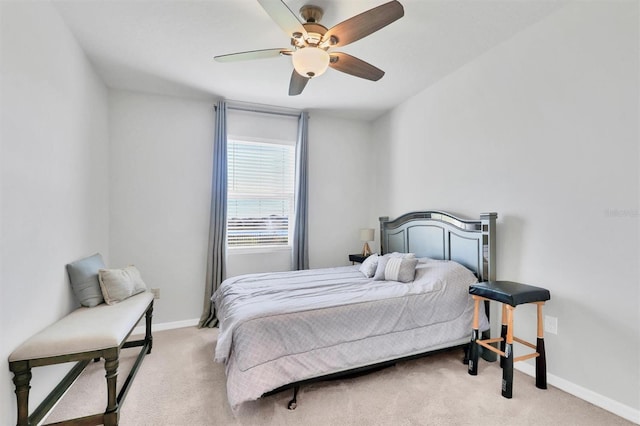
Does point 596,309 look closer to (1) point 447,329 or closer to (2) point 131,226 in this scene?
(1) point 447,329

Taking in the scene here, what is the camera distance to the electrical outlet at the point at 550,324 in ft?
7.41

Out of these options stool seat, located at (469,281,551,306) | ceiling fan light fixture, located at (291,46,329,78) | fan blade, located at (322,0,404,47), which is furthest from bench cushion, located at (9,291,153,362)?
stool seat, located at (469,281,551,306)

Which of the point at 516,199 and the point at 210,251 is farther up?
the point at 516,199

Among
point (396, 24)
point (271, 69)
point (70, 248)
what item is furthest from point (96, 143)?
point (396, 24)

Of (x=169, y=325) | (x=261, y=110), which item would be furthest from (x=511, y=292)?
(x=169, y=325)

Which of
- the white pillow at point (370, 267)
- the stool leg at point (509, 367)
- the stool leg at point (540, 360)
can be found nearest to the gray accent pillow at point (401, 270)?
the white pillow at point (370, 267)

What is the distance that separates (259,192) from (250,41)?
203 cm

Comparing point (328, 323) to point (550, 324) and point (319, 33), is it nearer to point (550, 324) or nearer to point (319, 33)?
point (550, 324)

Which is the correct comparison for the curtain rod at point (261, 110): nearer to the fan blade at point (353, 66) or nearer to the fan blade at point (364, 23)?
the fan blade at point (353, 66)

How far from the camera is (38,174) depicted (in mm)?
1890

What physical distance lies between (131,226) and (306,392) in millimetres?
2790

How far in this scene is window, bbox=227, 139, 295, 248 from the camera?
4031 mm

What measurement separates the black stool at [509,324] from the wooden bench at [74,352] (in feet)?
8.40

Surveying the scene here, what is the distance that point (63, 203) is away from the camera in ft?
7.40
